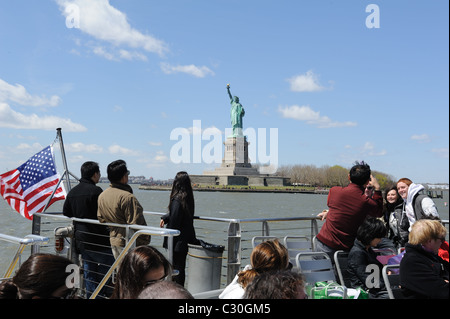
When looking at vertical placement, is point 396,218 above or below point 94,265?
above

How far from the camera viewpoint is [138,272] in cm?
247

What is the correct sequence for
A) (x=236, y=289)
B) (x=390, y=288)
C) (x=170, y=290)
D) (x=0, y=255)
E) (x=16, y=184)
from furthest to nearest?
1. (x=0, y=255)
2. (x=16, y=184)
3. (x=390, y=288)
4. (x=236, y=289)
5. (x=170, y=290)

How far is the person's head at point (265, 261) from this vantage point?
122 inches

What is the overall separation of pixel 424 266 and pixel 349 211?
1.58 meters

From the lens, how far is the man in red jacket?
488 cm

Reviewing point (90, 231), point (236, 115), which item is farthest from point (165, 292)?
point (236, 115)

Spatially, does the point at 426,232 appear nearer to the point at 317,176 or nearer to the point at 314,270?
the point at 314,270

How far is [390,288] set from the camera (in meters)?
3.62

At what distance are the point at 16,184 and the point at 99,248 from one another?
2.92 meters

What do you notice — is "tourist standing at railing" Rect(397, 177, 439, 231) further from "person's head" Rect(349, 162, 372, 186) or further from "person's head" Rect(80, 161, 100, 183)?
"person's head" Rect(80, 161, 100, 183)
